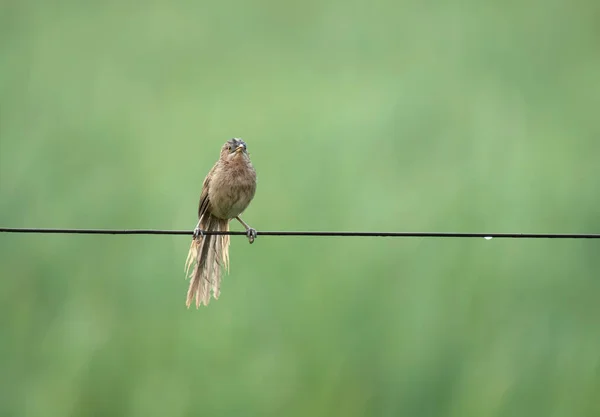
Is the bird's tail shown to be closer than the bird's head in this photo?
No

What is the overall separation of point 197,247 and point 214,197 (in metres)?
0.47

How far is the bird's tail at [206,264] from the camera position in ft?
22.4

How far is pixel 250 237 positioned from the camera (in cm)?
640

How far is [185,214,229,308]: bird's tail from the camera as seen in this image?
22.4 feet

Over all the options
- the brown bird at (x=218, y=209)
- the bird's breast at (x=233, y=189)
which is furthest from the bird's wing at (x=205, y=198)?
the bird's breast at (x=233, y=189)

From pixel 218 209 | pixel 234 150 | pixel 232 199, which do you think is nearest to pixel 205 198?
pixel 218 209

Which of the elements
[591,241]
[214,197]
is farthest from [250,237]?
[591,241]

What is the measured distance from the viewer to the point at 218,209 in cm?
675

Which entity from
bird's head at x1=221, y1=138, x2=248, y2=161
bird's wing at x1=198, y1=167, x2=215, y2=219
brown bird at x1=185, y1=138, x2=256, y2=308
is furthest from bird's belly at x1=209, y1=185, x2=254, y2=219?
bird's head at x1=221, y1=138, x2=248, y2=161

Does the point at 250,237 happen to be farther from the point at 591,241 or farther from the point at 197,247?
the point at 591,241

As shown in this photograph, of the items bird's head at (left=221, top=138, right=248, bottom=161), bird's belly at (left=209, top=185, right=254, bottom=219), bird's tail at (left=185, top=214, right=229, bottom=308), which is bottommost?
bird's tail at (left=185, top=214, right=229, bottom=308)

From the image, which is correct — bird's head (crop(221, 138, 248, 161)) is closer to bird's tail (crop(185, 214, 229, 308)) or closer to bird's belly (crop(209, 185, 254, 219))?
bird's belly (crop(209, 185, 254, 219))

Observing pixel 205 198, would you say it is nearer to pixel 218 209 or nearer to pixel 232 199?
pixel 218 209

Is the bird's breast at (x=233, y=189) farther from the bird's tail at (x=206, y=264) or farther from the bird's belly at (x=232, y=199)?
the bird's tail at (x=206, y=264)
